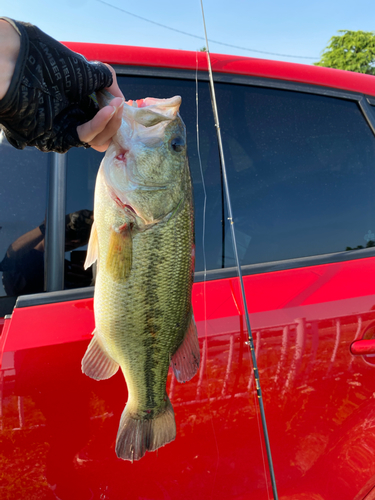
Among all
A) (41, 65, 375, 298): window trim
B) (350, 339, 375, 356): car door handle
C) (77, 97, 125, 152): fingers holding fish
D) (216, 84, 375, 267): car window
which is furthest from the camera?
(216, 84, 375, 267): car window

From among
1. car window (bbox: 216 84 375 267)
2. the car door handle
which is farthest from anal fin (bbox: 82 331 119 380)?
the car door handle

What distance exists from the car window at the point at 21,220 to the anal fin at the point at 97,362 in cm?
41

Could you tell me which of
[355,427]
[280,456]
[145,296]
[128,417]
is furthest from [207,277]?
[355,427]

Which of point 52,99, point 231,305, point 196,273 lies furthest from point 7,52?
point 231,305

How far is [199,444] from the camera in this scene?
1577 mm

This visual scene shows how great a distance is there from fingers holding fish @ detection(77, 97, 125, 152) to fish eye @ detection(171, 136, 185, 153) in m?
0.22

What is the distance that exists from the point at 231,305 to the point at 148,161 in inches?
28.2

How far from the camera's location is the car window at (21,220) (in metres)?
1.53

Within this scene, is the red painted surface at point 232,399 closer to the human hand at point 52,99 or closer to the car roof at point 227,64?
the human hand at point 52,99

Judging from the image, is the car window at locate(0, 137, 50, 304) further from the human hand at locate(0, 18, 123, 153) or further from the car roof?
the car roof

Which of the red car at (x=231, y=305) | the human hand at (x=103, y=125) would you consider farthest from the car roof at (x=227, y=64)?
the human hand at (x=103, y=125)

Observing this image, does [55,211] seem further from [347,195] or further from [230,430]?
[347,195]

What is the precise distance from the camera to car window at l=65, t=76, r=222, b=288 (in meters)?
1.60

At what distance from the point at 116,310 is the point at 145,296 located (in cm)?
11
